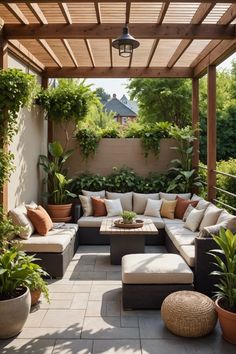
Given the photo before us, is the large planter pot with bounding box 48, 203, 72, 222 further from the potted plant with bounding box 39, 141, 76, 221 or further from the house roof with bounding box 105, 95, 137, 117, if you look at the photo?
the house roof with bounding box 105, 95, 137, 117

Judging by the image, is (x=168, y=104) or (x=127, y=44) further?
(x=168, y=104)

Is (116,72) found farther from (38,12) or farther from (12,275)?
(12,275)

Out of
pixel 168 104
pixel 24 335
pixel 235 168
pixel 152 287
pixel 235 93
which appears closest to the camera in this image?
pixel 24 335

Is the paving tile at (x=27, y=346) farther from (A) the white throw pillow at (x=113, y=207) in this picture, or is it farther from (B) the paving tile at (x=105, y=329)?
(A) the white throw pillow at (x=113, y=207)

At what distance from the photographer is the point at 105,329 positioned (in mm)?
3676

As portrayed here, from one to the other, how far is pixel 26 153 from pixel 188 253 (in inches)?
138

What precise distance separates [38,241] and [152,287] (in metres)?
1.92

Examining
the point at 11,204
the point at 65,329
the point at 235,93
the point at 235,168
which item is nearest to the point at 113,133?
the point at 235,168

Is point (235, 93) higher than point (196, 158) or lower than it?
higher

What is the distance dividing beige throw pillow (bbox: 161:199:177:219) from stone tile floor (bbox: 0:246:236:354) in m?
2.66

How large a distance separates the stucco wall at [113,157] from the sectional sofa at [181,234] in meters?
0.97

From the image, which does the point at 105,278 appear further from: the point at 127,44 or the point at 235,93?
the point at 235,93

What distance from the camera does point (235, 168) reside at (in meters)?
8.35

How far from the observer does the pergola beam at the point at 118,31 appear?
5.43 meters
